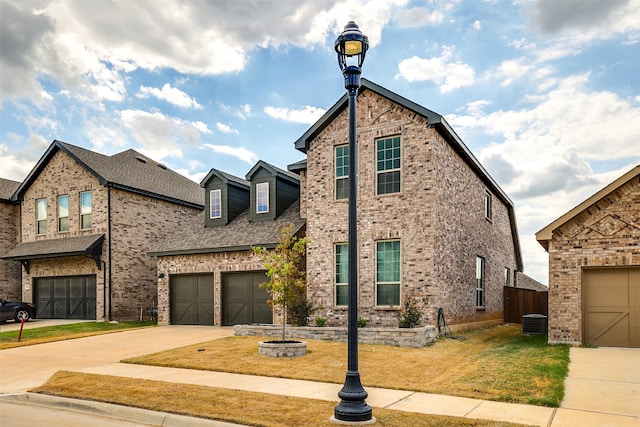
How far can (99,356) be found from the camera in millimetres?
14914

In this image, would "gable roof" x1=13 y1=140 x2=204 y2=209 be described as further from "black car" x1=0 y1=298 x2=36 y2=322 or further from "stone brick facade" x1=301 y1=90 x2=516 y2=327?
"stone brick facade" x1=301 y1=90 x2=516 y2=327

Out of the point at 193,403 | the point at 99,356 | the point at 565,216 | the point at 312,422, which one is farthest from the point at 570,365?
the point at 99,356

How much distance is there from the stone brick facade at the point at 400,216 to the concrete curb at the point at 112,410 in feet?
32.9

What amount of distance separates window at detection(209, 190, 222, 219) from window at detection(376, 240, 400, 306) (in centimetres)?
968

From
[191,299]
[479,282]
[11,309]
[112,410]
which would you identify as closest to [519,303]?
[479,282]


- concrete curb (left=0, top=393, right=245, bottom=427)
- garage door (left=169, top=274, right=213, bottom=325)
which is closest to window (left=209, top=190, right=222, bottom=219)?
garage door (left=169, top=274, right=213, bottom=325)

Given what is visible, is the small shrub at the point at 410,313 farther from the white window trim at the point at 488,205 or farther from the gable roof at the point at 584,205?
the white window trim at the point at 488,205

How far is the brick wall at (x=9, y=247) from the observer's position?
2911cm

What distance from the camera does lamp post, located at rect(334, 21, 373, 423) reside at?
7.65 metres

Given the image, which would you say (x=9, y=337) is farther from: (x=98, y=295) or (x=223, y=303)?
(x=223, y=303)

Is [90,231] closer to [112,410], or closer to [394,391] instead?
[112,410]

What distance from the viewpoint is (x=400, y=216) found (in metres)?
17.6

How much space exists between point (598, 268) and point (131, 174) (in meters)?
21.9

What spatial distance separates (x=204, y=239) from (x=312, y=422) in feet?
55.0
